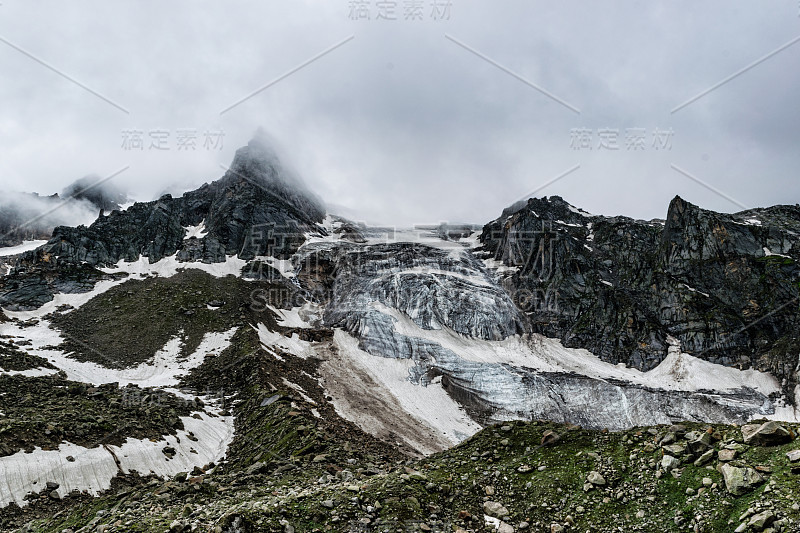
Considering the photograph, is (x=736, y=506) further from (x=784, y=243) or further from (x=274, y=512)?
(x=784, y=243)

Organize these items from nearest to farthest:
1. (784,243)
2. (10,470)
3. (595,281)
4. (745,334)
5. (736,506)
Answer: (736,506)
(10,470)
(745,334)
(784,243)
(595,281)

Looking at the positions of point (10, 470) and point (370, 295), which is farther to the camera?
point (370, 295)

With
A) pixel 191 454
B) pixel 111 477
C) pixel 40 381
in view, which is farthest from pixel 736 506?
pixel 40 381

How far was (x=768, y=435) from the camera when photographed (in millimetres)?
9703

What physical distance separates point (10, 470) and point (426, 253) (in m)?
104

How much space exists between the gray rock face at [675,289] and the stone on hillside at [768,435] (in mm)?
90449

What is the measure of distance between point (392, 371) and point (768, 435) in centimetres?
6226

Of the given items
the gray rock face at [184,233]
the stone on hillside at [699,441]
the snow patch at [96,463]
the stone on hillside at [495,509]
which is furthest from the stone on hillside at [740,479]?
the gray rock face at [184,233]

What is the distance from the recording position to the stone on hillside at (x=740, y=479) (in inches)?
348

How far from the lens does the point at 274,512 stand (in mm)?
10898

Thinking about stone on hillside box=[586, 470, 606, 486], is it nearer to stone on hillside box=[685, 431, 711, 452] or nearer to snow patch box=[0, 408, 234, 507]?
stone on hillside box=[685, 431, 711, 452]

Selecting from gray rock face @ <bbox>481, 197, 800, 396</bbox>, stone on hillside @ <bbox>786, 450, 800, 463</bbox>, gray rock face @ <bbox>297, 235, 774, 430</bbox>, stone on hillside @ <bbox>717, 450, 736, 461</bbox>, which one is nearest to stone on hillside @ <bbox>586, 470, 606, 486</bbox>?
stone on hillside @ <bbox>717, 450, 736, 461</bbox>

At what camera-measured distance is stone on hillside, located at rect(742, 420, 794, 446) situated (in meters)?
9.57

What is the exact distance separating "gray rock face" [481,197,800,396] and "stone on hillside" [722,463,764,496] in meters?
91.5
